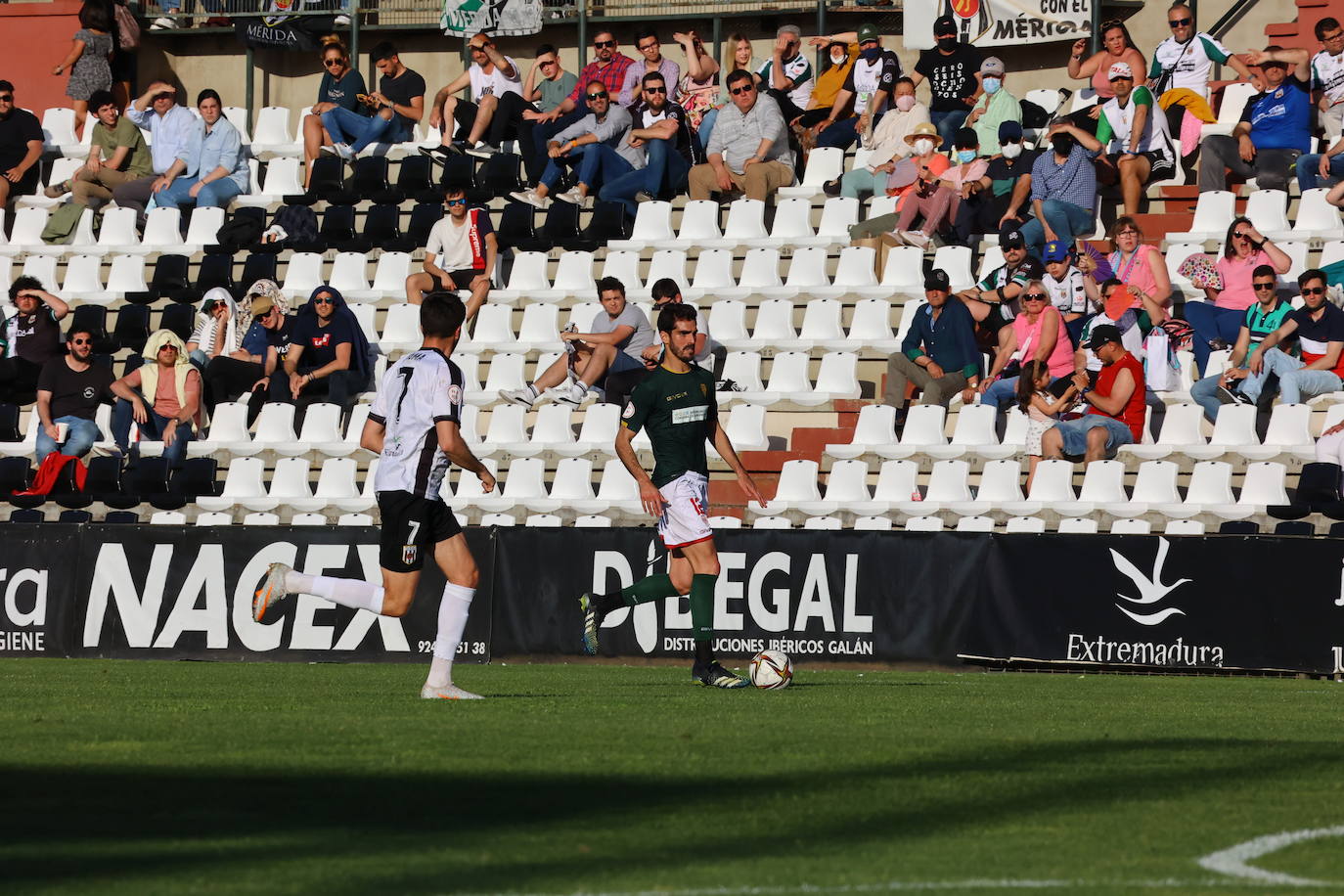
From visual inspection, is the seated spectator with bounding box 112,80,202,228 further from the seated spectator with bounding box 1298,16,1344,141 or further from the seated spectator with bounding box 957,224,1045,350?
the seated spectator with bounding box 1298,16,1344,141

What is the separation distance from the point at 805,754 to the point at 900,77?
16.7 meters

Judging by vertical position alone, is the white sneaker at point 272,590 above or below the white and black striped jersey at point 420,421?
below

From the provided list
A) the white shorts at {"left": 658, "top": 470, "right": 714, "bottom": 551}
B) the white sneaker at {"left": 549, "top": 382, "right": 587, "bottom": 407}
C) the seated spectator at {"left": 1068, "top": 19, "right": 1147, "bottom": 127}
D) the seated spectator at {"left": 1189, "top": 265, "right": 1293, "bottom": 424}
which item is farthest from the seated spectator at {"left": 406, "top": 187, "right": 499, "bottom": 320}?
the white shorts at {"left": 658, "top": 470, "right": 714, "bottom": 551}

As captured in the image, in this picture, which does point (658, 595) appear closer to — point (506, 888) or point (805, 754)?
point (805, 754)

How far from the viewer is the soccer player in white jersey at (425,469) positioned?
10641mm

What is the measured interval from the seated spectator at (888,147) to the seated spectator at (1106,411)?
16.1 ft

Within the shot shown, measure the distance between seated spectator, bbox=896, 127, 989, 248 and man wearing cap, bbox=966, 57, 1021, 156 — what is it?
449 millimetres

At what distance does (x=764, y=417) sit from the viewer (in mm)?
20734

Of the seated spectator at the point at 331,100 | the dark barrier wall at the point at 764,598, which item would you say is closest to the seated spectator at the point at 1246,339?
the dark barrier wall at the point at 764,598

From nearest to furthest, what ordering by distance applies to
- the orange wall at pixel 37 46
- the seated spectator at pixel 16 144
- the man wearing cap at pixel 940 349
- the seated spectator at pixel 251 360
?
the man wearing cap at pixel 940 349
the seated spectator at pixel 251 360
the seated spectator at pixel 16 144
the orange wall at pixel 37 46

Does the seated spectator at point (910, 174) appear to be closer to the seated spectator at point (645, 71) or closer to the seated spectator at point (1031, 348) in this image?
the seated spectator at point (1031, 348)

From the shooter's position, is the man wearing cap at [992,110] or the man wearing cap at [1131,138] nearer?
the man wearing cap at [1131,138]

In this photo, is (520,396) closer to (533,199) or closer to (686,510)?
(533,199)

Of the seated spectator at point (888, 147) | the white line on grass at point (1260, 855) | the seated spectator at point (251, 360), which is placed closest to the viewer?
the white line on grass at point (1260, 855)
